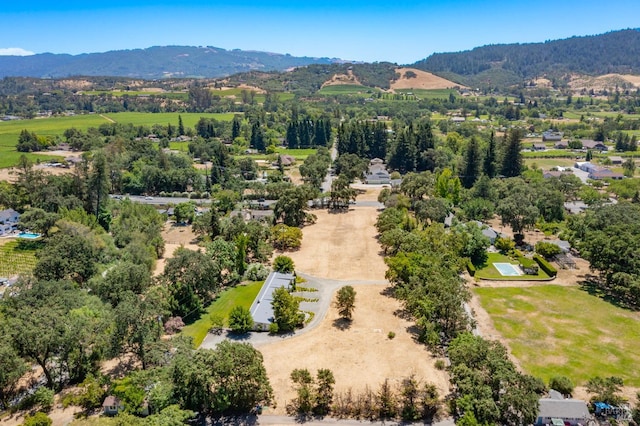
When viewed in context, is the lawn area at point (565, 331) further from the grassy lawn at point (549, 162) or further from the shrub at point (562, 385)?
the grassy lawn at point (549, 162)

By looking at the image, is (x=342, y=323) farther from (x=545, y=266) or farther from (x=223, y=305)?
(x=545, y=266)

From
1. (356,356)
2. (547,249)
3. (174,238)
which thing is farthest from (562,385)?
(174,238)

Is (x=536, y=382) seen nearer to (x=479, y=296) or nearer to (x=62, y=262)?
(x=479, y=296)

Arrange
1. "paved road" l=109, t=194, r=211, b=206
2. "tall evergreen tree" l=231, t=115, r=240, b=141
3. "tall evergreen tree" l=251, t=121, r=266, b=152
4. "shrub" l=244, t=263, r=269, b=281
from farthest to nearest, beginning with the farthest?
"tall evergreen tree" l=231, t=115, r=240, b=141
"tall evergreen tree" l=251, t=121, r=266, b=152
"paved road" l=109, t=194, r=211, b=206
"shrub" l=244, t=263, r=269, b=281

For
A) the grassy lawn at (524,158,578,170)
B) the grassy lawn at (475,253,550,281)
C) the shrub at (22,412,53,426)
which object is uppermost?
the grassy lawn at (524,158,578,170)

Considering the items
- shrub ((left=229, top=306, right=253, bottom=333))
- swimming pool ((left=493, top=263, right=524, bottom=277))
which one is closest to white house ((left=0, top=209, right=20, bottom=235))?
shrub ((left=229, top=306, right=253, bottom=333))

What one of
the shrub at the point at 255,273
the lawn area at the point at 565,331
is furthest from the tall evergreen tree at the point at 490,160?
the shrub at the point at 255,273

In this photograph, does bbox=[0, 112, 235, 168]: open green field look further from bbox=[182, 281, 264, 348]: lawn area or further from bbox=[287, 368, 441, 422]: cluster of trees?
bbox=[287, 368, 441, 422]: cluster of trees
